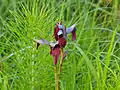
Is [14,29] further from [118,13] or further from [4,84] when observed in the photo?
[118,13]

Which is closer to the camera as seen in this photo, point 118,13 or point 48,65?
point 48,65

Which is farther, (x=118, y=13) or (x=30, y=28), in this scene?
(x=118, y=13)

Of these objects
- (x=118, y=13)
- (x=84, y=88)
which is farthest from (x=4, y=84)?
(x=118, y=13)

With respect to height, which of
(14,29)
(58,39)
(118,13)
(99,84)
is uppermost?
(118,13)

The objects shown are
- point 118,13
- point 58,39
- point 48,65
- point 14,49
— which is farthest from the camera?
point 118,13

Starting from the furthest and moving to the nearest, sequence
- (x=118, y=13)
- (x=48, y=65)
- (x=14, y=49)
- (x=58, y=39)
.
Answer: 1. (x=118, y=13)
2. (x=14, y=49)
3. (x=48, y=65)
4. (x=58, y=39)

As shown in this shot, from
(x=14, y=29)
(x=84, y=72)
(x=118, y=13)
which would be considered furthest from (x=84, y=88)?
(x=118, y=13)

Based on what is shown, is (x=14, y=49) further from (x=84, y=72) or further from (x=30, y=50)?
(x=84, y=72)

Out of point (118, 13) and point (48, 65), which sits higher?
point (118, 13)

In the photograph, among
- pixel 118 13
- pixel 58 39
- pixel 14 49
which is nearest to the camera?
pixel 58 39
